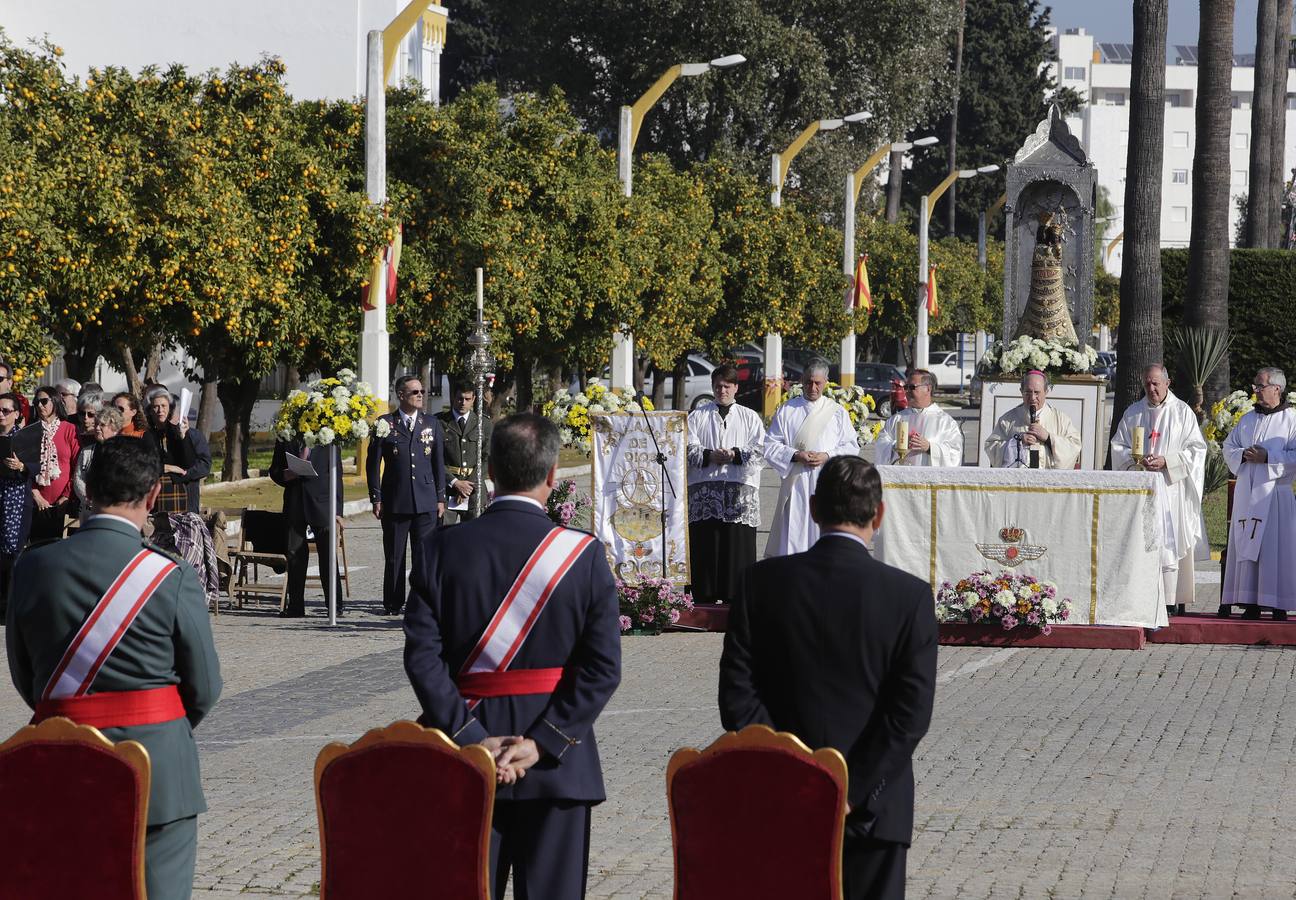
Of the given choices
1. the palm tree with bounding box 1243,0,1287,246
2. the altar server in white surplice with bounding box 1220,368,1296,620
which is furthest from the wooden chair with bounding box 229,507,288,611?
the palm tree with bounding box 1243,0,1287,246

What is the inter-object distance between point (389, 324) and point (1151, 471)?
1669 cm

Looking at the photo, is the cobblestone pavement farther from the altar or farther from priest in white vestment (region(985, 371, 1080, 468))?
priest in white vestment (region(985, 371, 1080, 468))

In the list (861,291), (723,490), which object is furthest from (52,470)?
(861,291)

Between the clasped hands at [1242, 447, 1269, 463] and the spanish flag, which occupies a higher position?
the spanish flag

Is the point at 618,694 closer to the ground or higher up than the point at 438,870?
closer to the ground

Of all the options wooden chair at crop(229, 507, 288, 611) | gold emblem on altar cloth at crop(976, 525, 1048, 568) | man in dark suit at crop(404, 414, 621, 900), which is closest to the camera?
man in dark suit at crop(404, 414, 621, 900)

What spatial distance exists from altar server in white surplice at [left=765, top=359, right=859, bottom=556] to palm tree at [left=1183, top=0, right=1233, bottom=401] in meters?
10.0

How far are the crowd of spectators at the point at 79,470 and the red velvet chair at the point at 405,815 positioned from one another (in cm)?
955

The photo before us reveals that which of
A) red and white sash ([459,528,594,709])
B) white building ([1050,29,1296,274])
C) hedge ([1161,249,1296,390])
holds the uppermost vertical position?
white building ([1050,29,1296,274])

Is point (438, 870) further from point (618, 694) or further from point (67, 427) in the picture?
point (67, 427)

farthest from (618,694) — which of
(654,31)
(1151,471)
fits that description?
(654,31)

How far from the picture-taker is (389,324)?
1132 inches

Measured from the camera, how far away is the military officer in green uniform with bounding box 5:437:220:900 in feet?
16.2

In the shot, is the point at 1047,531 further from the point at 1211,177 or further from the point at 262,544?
the point at 1211,177
